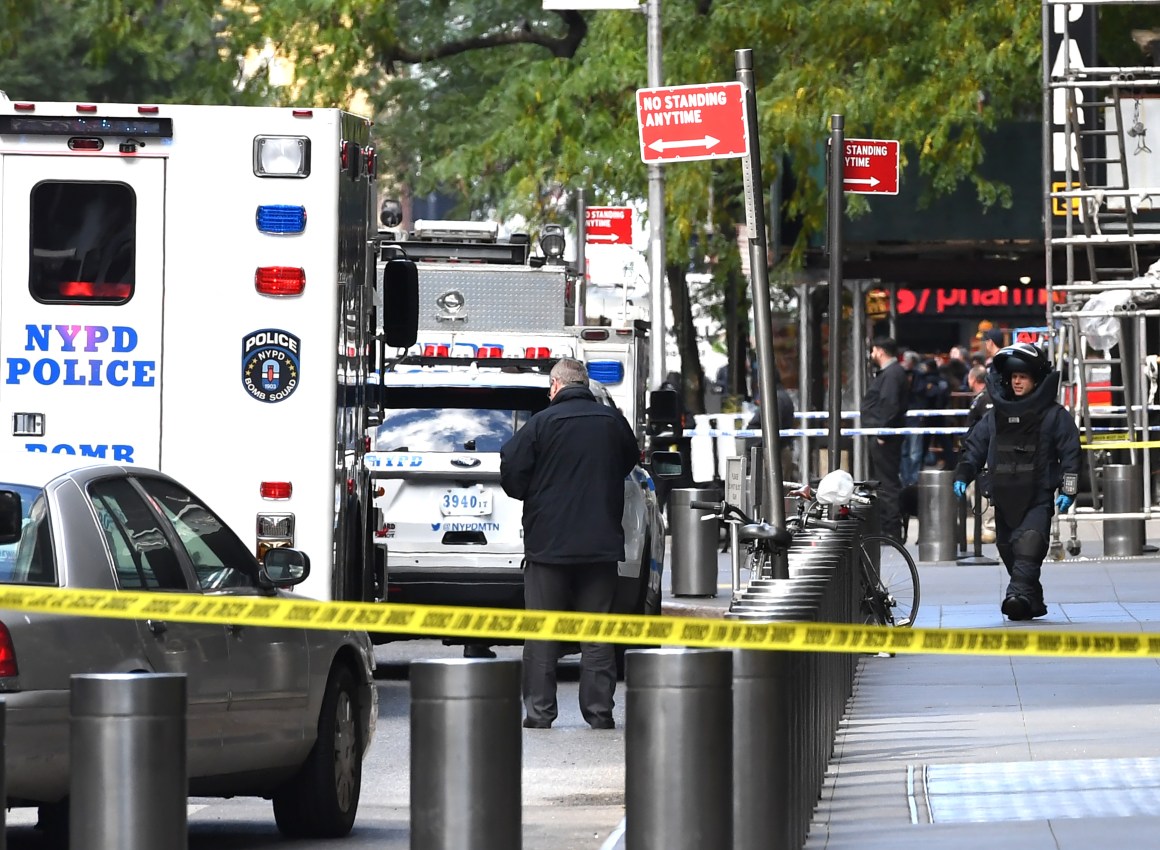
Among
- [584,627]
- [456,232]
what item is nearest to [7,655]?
[584,627]

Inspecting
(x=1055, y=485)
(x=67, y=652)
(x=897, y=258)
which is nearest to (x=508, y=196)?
(x=897, y=258)

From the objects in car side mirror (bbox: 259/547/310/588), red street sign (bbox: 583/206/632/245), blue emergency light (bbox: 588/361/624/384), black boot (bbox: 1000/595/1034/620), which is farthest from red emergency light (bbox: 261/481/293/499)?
red street sign (bbox: 583/206/632/245)

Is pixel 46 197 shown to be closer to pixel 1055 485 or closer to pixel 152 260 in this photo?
pixel 152 260

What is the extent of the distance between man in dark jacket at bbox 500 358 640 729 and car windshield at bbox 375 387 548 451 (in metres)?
2.22

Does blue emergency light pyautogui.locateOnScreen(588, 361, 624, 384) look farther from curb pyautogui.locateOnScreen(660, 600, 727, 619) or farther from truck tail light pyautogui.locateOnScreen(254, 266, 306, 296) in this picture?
truck tail light pyautogui.locateOnScreen(254, 266, 306, 296)

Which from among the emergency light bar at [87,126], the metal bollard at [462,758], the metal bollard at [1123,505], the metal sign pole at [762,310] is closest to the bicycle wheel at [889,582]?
the metal sign pole at [762,310]

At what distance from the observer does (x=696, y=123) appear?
43.1 ft

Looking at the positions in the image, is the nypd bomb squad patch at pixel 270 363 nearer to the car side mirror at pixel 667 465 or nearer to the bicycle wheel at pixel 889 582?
the car side mirror at pixel 667 465

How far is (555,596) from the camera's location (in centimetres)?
1184

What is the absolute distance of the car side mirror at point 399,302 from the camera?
1321 cm

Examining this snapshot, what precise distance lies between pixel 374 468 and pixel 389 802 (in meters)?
4.55

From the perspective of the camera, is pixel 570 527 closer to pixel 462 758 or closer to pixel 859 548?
pixel 859 548

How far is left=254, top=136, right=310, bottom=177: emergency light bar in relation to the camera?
11.7 meters

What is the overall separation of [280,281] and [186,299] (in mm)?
457
